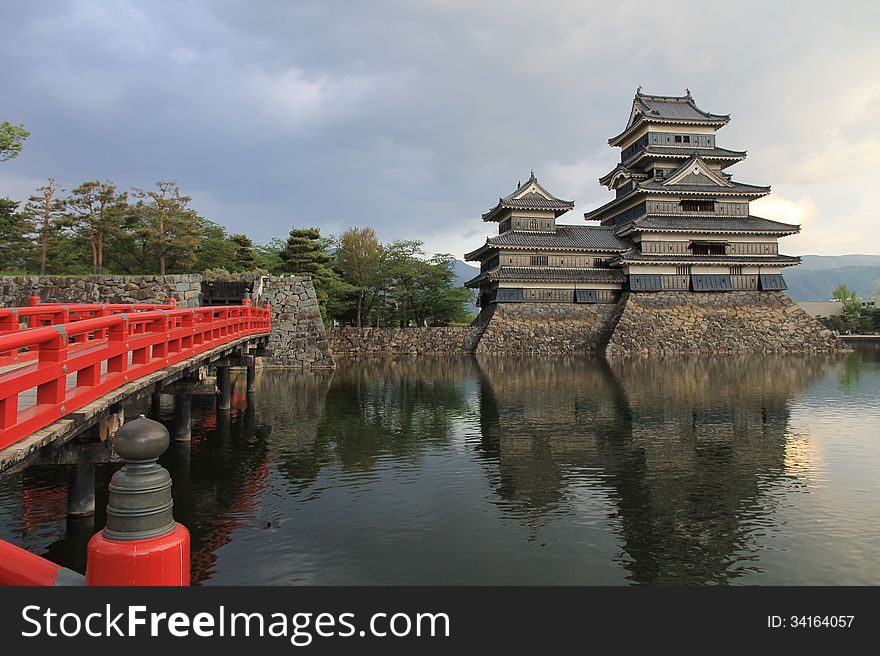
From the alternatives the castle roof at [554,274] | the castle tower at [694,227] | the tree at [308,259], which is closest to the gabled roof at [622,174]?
the castle tower at [694,227]

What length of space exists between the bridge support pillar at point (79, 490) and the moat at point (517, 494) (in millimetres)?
191

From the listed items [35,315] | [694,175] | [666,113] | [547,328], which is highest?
[666,113]

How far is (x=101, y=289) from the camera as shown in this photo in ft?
83.0

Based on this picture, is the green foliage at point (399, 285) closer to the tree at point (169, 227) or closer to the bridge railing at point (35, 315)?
the tree at point (169, 227)

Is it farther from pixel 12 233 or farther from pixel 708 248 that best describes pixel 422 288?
pixel 12 233

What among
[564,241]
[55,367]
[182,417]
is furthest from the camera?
[564,241]

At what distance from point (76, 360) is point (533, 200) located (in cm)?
3854

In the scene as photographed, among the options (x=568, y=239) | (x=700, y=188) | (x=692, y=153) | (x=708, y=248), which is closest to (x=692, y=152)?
(x=692, y=153)

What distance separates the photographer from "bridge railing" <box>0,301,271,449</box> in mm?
4520

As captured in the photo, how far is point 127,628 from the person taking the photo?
251 cm

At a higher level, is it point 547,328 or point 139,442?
point 139,442

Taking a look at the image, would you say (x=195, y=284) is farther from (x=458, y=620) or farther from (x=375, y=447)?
(x=458, y=620)

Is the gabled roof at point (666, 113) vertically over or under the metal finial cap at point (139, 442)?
over

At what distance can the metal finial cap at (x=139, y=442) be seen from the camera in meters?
2.53
